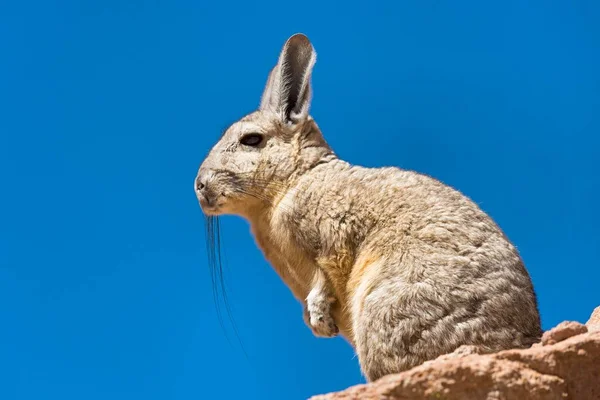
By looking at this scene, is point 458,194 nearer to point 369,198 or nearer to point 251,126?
point 369,198

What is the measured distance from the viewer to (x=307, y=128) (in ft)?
17.1

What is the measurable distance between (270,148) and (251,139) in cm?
14

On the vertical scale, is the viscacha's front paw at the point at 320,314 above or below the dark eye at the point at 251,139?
below

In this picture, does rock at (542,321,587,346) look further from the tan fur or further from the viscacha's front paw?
the viscacha's front paw

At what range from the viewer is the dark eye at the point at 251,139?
5.07 meters

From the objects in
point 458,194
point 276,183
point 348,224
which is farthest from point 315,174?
point 458,194

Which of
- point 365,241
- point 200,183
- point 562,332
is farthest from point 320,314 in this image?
point 562,332

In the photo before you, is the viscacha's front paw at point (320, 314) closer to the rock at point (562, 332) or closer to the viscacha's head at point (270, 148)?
the viscacha's head at point (270, 148)

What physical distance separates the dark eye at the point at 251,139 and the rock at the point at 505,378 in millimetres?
2132

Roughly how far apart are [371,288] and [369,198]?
61 centimetres

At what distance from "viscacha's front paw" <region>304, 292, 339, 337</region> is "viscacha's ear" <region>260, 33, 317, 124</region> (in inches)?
48.6

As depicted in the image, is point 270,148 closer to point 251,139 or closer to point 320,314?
point 251,139

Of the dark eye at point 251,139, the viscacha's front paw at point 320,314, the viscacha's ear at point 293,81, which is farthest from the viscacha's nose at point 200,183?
the viscacha's front paw at point 320,314

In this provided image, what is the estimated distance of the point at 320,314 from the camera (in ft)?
14.6
